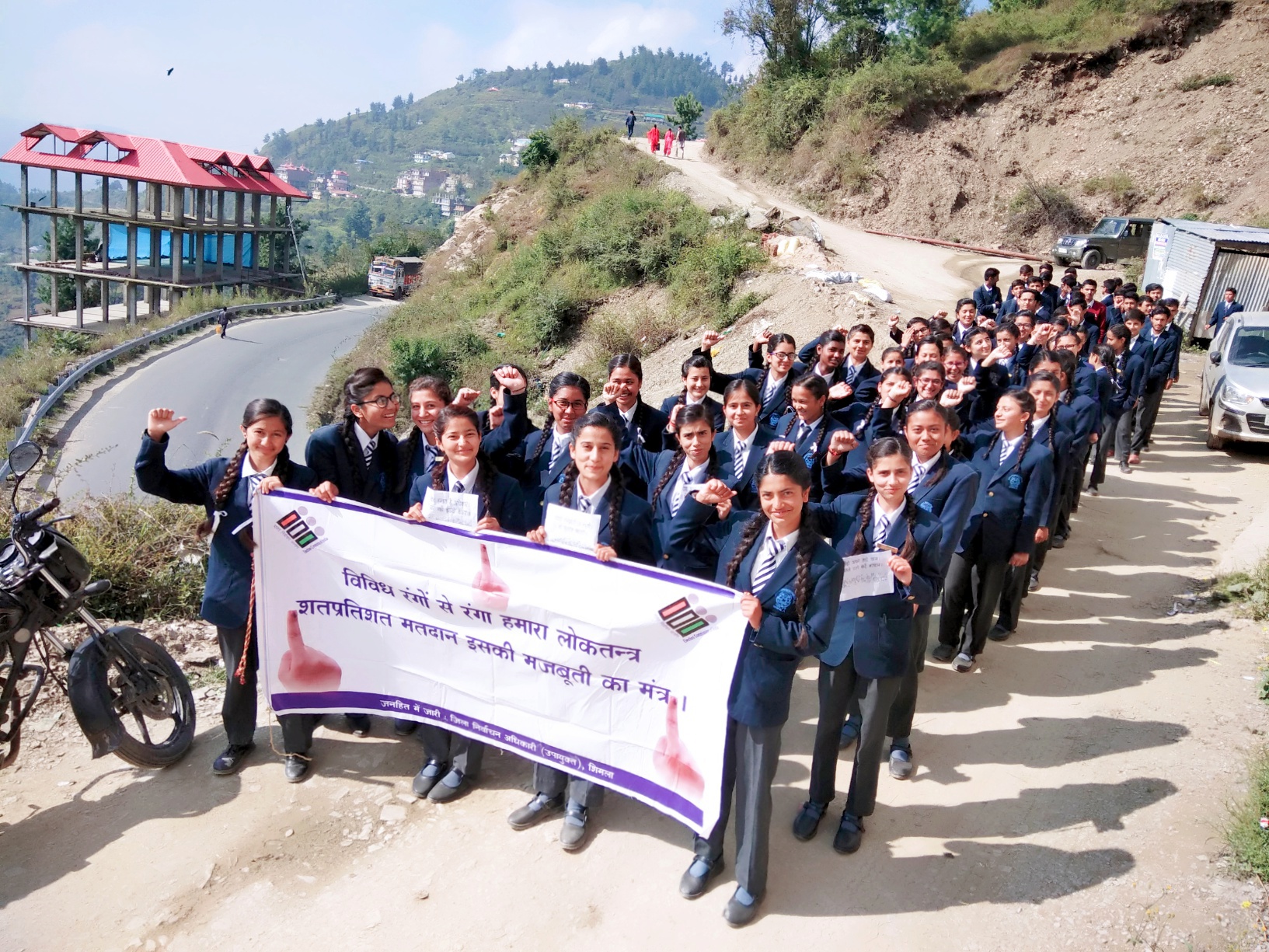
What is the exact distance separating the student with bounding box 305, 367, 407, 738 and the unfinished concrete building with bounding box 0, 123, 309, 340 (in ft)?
124

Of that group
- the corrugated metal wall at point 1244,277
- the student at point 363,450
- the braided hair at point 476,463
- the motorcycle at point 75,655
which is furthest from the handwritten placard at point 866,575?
the corrugated metal wall at point 1244,277

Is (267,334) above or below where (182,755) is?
below

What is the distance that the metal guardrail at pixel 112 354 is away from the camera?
21312 millimetres

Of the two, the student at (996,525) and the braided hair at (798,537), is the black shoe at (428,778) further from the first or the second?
the student at (996,525)

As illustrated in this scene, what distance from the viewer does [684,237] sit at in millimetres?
22969

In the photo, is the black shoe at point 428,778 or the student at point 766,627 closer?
the student at point 766,627

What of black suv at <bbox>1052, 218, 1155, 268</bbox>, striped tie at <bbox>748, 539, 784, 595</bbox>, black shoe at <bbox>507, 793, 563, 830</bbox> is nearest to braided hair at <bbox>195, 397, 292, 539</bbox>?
black shoe at <bbox>507, 793, 563, 830</bbox>

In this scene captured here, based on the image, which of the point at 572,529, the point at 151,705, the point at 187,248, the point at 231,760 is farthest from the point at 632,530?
the point at 187,248

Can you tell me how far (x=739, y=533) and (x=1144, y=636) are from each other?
165 inches

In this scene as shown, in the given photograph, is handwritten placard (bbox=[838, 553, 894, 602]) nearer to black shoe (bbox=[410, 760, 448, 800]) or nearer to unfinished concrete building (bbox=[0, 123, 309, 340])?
black shoe (bbox=[410, 760, 448, 800])

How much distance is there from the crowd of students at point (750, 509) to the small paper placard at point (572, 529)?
88mm

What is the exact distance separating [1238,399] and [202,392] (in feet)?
80.1

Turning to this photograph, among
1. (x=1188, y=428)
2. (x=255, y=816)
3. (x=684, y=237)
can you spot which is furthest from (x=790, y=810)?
(x=684, y=237)

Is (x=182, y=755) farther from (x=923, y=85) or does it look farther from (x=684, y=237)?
(x=923, y=85)
